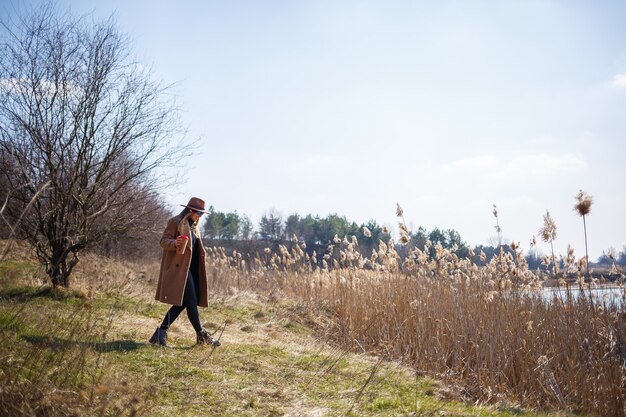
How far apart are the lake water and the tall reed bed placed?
62 millimetres

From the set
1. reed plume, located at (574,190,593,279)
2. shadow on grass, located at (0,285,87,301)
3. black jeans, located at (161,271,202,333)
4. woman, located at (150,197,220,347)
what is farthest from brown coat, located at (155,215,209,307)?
reed plume, located at (574,190,593,279)

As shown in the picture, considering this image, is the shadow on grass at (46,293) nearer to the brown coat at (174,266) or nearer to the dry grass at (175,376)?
the dry grass at (175,376)

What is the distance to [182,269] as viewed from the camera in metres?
5.79

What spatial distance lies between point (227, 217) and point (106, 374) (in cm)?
5931

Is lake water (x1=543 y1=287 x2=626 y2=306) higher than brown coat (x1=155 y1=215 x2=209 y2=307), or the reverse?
brown coat (x1=155 y1=215 x2=209 y2=307)

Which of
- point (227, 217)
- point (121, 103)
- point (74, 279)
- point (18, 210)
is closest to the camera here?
point (18, 210)

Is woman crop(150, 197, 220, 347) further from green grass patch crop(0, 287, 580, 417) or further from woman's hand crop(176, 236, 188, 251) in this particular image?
green grass patch crop(0, 287, 580, 417)

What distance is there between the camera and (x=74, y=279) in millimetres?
10109

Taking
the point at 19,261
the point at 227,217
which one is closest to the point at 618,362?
the point at 19,261

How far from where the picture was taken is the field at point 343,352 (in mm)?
3986

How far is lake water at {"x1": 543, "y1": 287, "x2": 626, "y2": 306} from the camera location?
6.86m

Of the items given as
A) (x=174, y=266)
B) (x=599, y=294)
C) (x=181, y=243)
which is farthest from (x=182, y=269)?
(x=599, y=294)

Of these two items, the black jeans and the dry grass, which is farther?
the black jeans

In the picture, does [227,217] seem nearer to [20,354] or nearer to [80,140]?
[80,140]
